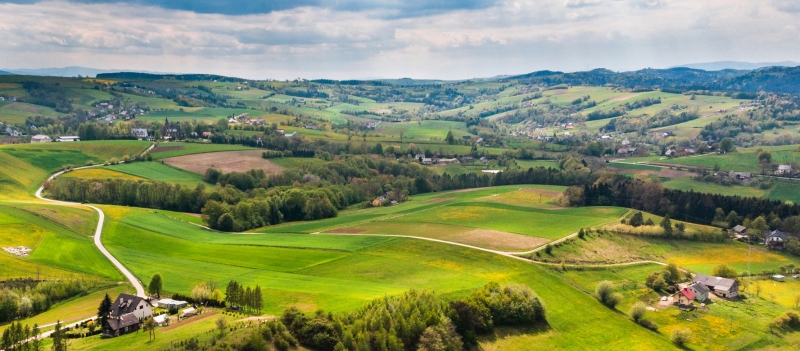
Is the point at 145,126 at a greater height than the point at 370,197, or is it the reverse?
the point at 145,126

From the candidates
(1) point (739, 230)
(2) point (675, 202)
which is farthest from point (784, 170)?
(1) point (739, 230)

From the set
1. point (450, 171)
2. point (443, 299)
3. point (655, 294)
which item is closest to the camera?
point (443, 299)

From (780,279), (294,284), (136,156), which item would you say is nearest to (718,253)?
(780,279)

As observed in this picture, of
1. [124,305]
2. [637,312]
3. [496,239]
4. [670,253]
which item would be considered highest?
[124,305]

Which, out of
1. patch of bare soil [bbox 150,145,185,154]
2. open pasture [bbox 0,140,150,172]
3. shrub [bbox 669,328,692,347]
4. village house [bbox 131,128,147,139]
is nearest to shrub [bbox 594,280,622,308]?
shrub [bbox 669,328,692,347]

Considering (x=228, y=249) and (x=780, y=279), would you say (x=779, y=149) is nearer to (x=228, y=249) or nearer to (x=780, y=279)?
(x=780, y=279)

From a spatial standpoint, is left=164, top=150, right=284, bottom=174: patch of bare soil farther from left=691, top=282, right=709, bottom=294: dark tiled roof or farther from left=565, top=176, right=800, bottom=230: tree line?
left=691, top=282, right=709, bottom=294: dark tiled roof

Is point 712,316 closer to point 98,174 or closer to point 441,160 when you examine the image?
point 441,160
